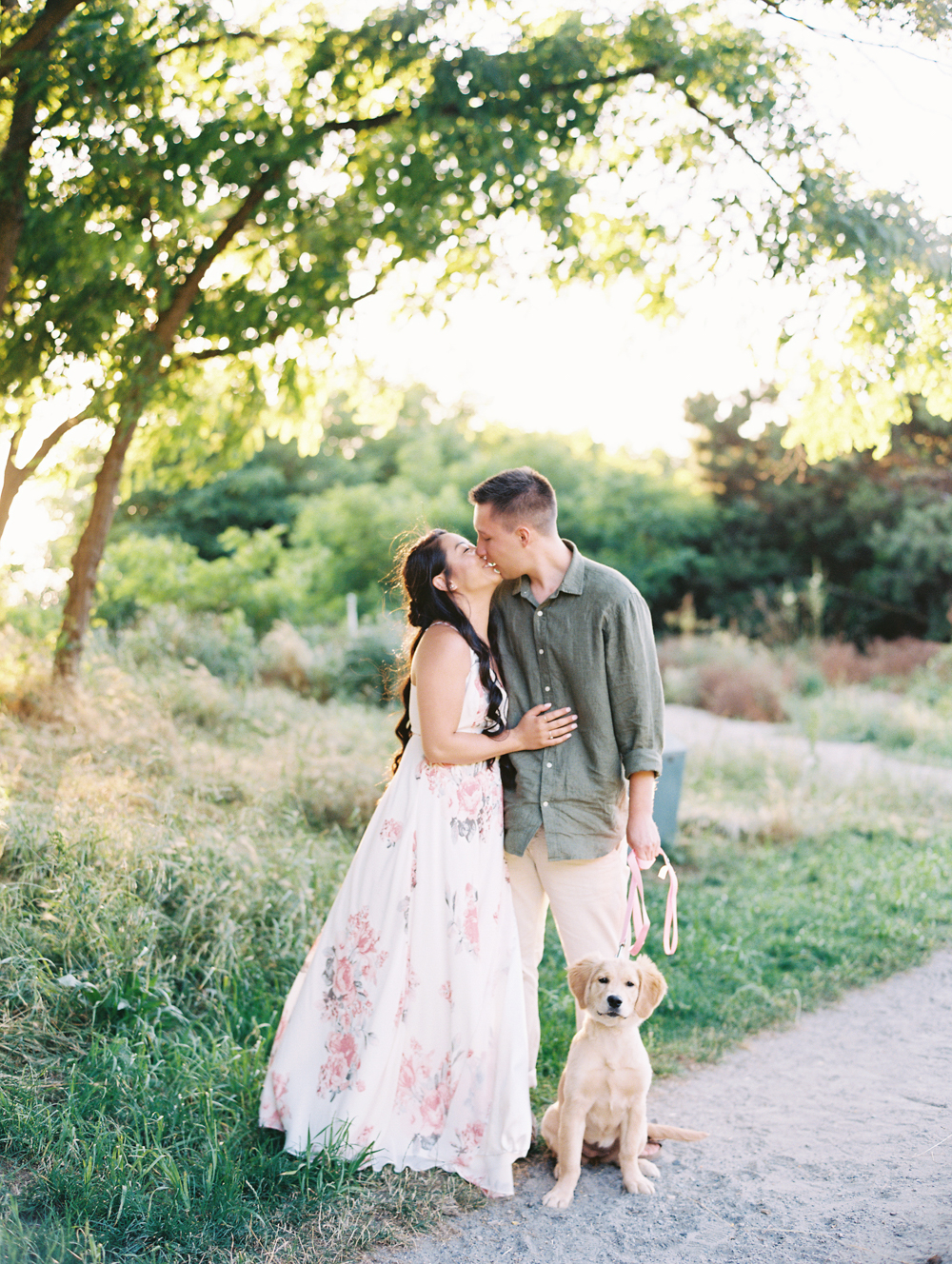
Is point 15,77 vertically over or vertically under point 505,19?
under

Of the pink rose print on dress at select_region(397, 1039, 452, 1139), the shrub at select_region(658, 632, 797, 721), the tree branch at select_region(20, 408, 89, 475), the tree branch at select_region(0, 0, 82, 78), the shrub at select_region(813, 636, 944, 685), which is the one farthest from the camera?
the shrub at select_region(813, 636, 944, 685)

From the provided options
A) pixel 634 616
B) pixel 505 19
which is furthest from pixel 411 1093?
pixel 505 19

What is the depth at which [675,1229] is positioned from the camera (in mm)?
2889

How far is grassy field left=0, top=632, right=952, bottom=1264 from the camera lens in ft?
9.15

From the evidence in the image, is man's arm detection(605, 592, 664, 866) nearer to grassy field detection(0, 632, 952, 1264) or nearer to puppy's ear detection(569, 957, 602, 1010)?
puppy's ear detection(569, 957, 602, 1010)

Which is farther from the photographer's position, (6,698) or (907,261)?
(6,698)

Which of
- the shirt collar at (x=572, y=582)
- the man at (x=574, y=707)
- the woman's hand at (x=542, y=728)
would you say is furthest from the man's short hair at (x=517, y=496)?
the woman's hand at (x=542, y=728)

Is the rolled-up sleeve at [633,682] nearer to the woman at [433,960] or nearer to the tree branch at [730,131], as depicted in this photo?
the woman at [433,960]

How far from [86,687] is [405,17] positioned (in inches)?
177

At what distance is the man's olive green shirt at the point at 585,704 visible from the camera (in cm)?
315

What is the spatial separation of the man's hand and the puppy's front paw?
969 mm

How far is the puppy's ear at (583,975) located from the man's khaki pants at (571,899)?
161mm

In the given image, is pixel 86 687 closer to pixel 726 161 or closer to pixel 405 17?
pixel 405 17

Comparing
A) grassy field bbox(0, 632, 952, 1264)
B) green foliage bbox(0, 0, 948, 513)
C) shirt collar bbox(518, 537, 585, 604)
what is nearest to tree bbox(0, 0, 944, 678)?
green foliage bbox(0, 0, 948, 513)
